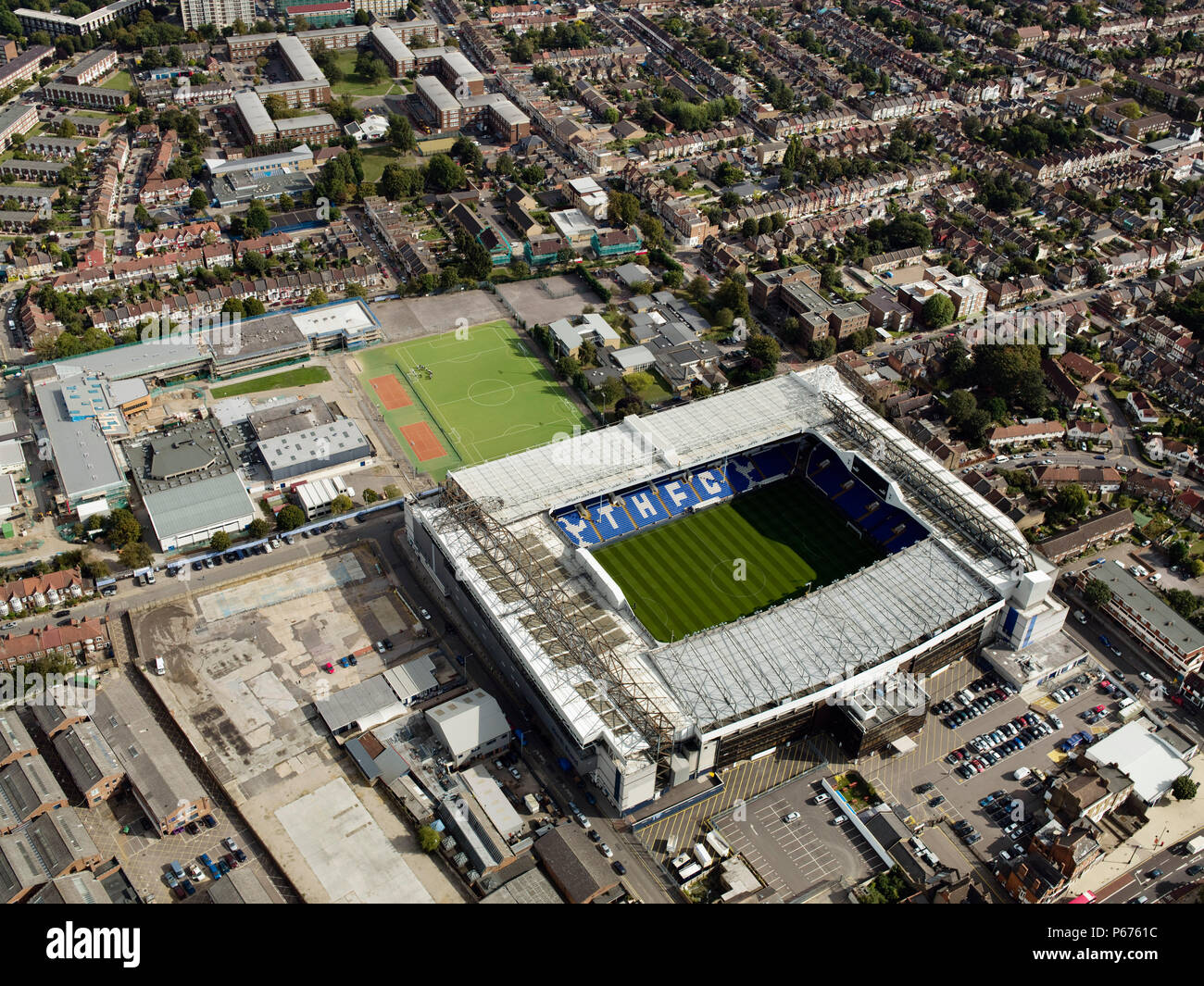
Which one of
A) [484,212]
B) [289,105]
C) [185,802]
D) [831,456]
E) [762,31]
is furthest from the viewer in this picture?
[762,31]

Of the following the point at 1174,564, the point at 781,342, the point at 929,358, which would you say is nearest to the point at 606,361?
the point at 781,342

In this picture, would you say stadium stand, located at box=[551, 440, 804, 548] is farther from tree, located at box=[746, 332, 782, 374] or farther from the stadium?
tree, located at box=[746, 332, 782, 374]

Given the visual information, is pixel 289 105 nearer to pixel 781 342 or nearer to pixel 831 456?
pixel 781 342

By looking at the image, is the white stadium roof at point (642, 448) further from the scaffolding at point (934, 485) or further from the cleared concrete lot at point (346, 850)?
the cleared concrete lot at point (346, 850)

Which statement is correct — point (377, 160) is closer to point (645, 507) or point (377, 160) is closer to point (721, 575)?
point (645, 507)

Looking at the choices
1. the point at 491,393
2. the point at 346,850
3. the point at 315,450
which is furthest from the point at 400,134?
the point at 346,850

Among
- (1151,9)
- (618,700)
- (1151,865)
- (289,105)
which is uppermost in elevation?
(1151,9)

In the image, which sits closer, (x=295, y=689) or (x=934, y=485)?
(x=295, y=689)
